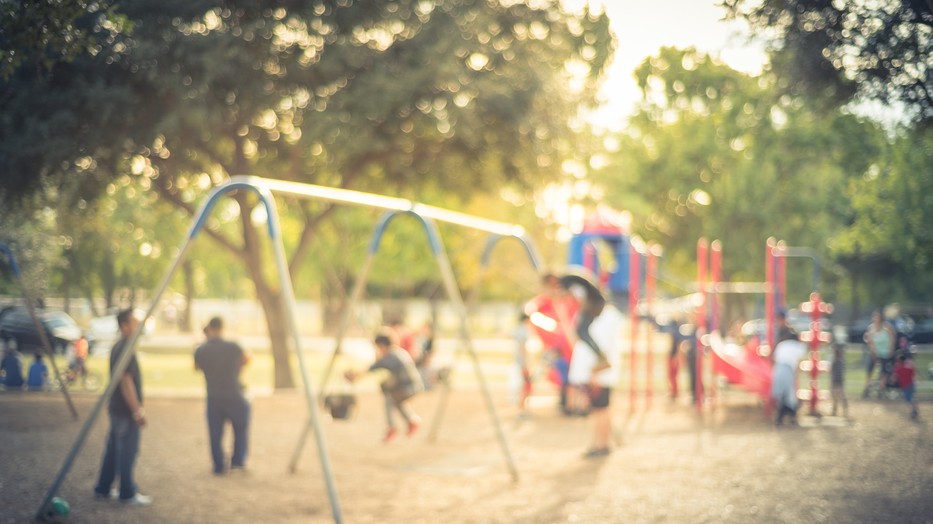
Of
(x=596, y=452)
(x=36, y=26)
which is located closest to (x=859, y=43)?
(x=596, y=452)

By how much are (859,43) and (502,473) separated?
6.45m

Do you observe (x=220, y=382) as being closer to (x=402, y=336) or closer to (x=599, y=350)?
(x=599, y=350)

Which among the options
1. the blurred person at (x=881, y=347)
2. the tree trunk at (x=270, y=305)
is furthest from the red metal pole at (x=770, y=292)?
the tree trunk at (x=270, y=305)

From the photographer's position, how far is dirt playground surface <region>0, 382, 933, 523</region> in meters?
8.73

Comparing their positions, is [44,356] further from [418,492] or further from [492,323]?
[492,323]

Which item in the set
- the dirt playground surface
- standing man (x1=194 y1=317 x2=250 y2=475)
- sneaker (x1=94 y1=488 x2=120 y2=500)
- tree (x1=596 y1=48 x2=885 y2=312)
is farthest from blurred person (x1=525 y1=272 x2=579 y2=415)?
tree (x1=596 y1=48 x2=885 y2=312)

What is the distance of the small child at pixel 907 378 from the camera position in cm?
1623

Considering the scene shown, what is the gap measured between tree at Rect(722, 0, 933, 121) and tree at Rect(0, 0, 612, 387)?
4464mm

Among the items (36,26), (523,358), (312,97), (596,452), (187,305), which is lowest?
(596,452)

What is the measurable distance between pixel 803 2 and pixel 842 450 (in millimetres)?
6105

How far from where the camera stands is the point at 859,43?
34.9 feet

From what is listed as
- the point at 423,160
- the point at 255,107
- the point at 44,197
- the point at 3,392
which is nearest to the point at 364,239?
the point at 423,160

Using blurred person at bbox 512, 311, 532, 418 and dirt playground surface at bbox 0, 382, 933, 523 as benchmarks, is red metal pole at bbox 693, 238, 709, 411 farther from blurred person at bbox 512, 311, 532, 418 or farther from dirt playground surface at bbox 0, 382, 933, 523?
blurred person at bbox 512, 311, 532, 418

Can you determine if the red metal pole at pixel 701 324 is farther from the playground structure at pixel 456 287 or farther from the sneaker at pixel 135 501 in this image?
the sneaker at pixel 135 501
